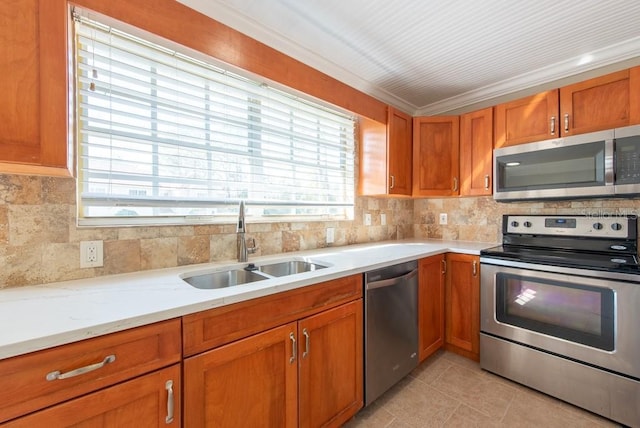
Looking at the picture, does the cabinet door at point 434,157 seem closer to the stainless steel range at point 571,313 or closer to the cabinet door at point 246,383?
the stainless steel range at point 571,313

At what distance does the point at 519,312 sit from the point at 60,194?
282 cm

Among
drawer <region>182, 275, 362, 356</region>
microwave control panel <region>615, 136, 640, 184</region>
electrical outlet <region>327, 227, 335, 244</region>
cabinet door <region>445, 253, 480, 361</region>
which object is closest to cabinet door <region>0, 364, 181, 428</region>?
drawer <region>182, 275, 362, 356</region>

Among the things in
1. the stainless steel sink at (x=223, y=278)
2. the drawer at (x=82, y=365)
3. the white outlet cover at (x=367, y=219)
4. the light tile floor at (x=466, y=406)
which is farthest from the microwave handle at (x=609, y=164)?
the drawer at (x=82, y=365)

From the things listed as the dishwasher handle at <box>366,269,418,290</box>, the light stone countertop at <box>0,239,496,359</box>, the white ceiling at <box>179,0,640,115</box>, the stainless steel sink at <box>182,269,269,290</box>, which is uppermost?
the white ceiling at <box>179,0,640,115</box>

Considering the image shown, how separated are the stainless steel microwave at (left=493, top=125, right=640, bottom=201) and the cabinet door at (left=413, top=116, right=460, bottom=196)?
43 cm

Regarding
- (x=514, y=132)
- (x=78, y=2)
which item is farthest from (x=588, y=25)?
(x=78, y=2)

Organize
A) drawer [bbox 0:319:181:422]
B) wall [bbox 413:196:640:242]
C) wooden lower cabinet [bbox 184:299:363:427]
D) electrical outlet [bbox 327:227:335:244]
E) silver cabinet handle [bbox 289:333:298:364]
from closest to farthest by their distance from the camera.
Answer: drawer [bbox 0:319:181:422], wooden lower cabinet [bbox 184:299:363:427], silver cabinet handle [bbox 289:333:298:364], wall [bbox 413:196:640:242], electrical outlet [bbox 327:227:335:244]

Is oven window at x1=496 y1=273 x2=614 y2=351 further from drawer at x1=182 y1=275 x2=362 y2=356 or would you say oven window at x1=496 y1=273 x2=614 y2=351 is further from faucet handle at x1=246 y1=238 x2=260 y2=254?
faucet handle at x1=246 y1=238 x2=260 y2=254

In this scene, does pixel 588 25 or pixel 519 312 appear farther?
pixel 519 312

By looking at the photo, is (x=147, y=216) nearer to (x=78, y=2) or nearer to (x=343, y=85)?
(x=78, y=2)

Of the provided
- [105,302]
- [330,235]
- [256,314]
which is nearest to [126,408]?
[105,302]

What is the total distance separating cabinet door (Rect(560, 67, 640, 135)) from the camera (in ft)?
5.77

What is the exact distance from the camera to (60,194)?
3.97ft

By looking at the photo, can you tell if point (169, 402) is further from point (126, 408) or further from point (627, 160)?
point (627, 160)
